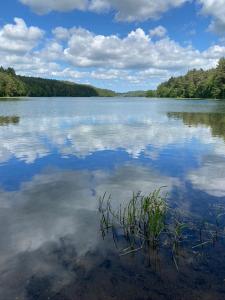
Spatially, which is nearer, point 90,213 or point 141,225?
point 141,225

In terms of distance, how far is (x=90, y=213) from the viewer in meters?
12.1

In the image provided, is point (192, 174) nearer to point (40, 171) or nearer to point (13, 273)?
point (40, 171)

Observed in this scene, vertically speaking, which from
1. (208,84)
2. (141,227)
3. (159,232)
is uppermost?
(208,84)

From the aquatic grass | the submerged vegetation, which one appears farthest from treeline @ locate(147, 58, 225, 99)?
the aquatic grass

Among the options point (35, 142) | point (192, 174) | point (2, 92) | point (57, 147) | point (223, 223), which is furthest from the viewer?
point (2, 92)

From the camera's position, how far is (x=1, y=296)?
7.17 metres

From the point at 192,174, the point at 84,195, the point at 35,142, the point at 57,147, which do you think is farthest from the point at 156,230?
the point at 35,142

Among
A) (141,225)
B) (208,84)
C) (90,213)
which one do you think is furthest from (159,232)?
(208,84)

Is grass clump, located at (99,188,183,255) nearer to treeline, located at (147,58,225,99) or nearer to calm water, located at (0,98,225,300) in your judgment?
calm water, located at (0,98,225,300)

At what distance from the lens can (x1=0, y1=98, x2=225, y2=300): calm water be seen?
763 cm

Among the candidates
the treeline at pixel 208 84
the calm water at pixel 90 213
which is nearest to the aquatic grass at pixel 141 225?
the calm water at pixel 90 213

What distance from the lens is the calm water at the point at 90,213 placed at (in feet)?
25.0

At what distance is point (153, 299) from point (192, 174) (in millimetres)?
10834

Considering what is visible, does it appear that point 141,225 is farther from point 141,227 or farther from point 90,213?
point 90,213
